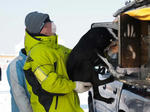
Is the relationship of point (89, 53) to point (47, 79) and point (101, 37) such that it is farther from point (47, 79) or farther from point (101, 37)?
point (47, 79)

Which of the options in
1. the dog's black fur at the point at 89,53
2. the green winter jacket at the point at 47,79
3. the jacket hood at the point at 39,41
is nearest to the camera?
the green winter jacket at the point at 47,79

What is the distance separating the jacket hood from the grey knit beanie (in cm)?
6

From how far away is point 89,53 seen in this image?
3.14 meters

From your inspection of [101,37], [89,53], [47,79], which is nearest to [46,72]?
[47,79]

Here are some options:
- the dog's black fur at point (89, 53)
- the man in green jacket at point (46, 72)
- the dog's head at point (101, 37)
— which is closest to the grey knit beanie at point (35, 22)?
the man in green jacket at point (46, 72)

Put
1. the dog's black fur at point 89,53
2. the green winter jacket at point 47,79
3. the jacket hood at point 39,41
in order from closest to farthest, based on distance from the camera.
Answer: the green winter jacket at point 47,79, the jacket hood at point 39,41, the dog's black fur at point 89,53

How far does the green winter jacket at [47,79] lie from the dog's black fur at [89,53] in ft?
0.92

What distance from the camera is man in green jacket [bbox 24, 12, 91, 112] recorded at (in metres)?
2.56

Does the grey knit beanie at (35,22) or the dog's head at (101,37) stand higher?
the grey knit beanie at (35,22)

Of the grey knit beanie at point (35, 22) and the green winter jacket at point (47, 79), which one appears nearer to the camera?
the green winter jacket at point (47, 79)

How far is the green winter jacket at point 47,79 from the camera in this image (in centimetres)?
256

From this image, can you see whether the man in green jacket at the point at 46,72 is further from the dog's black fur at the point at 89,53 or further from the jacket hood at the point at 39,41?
the dog's black fur at the point at 89,53

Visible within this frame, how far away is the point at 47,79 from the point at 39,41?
0.39m

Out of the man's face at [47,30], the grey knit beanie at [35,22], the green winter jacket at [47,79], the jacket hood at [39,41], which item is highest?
the grey knit beanie at [35,22]
